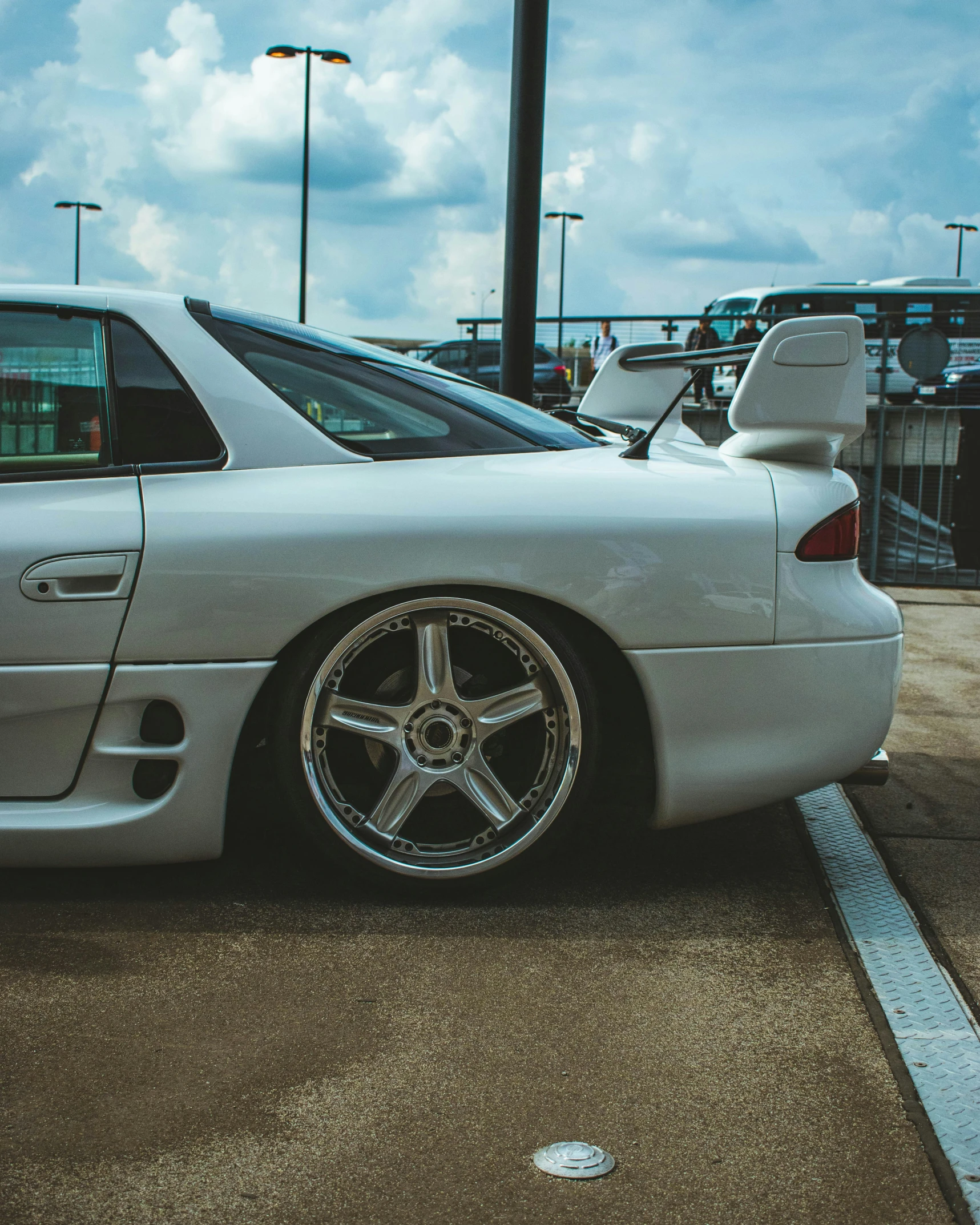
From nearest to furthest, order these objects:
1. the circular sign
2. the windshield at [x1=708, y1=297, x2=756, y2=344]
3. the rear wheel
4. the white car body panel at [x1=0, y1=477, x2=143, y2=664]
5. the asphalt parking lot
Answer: the asphalt parking lot → the white car body panel at [x1=0, y1=477, x2=143, y2=664] → the rear wheel → the circular sign → the windshield at [x1=708, y1=297, x2=756, y2=344]

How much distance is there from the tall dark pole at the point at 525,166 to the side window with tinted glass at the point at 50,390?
8.26ft

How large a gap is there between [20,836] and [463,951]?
0.99 meters

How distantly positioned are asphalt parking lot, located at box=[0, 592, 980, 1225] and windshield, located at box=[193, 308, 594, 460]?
1.05m

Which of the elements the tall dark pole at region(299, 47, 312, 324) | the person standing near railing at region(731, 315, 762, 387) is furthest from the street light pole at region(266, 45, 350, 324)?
the person standing near railing at region(731, 315, 762, 387)

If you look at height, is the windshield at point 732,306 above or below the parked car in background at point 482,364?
above

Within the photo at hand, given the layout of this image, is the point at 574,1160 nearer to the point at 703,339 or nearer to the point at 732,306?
the point at 703,339

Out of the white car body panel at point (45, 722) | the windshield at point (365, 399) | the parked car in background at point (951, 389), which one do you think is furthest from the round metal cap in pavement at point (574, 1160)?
the parked car in background at point (951, 389)

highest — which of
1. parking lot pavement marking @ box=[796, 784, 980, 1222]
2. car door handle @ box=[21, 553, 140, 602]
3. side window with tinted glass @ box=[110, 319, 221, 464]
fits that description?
side window with tinted glass @ box=[110, 319, 221, 464]

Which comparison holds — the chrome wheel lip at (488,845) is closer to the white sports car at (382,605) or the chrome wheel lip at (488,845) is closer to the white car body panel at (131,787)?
the white sports car at (382,605)

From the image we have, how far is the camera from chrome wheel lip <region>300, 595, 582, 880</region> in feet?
9.30

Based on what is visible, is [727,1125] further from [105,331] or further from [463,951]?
[105,331]

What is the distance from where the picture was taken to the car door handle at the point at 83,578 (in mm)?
2748

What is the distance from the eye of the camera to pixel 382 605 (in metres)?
2.84

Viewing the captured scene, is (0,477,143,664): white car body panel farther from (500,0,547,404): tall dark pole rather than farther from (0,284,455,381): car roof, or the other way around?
(500,0,547,404): tall dark pole
